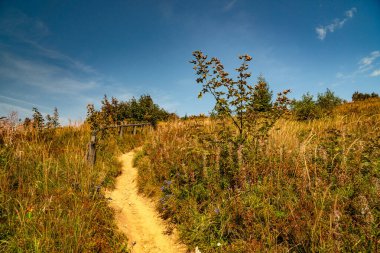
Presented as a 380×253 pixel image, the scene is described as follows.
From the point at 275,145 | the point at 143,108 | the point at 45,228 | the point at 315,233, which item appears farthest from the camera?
the point at 143,108

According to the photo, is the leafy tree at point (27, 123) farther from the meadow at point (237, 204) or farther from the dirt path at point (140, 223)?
the dirt path at point (140, 223)

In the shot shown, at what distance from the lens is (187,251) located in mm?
3934

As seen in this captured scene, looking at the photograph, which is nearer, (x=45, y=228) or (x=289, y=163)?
(x=45, y=228)

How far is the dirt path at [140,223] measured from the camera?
13.8 ft

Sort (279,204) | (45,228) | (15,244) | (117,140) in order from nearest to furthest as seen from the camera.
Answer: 1. (15,244)
2. (45,228)
3. (279,204)
4. (117,140)

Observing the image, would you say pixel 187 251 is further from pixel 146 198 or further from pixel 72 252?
pixel 146 198

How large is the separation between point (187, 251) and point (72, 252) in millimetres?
1838

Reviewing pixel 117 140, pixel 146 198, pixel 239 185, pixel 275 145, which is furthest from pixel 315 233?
pixel 117 140

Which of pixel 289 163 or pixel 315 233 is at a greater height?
pixel 289 163

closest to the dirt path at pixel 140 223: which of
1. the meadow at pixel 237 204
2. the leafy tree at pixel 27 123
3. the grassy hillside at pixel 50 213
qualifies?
the meadow at pixel 237 204

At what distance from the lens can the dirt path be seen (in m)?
4.21

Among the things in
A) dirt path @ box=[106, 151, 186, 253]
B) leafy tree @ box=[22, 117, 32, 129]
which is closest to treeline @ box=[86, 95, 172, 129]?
leafy tree @ box=[22, 117, 32, 129]

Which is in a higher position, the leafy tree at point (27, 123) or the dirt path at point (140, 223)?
the leafy tree at point (27, 123)

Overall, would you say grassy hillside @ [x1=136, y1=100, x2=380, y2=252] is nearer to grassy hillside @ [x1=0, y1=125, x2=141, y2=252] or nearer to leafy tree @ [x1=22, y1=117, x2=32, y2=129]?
grassy hillside @ [x1=0, y1=125, x2=141, y2=252]
